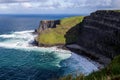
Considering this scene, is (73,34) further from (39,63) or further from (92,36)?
(39,63)

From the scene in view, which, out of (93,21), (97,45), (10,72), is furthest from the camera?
(93,21)

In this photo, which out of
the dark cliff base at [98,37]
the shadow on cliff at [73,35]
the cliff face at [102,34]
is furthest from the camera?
the shadow on cliff at [73,35]

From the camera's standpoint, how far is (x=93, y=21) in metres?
137

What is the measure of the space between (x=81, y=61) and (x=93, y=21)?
3769 centimetres

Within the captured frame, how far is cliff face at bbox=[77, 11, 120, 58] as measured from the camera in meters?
108

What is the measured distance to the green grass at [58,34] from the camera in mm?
146500

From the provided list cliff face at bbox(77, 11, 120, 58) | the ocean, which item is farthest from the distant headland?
the ocean

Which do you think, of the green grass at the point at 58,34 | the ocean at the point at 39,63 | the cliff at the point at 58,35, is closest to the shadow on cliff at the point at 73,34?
the cliff at the point at 58,35

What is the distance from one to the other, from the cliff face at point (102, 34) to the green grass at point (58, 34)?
493 inches

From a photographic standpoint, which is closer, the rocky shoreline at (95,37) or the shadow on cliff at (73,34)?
the rocky shoreline at (95,37)

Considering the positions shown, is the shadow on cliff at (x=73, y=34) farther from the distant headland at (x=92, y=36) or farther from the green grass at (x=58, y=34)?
the green grass at (x=58, y=34)

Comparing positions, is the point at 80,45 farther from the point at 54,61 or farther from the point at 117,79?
the point at 117,79

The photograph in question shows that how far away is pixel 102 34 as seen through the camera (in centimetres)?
12112

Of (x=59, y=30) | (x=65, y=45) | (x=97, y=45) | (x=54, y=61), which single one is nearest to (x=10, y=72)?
(x=54, y=61)
